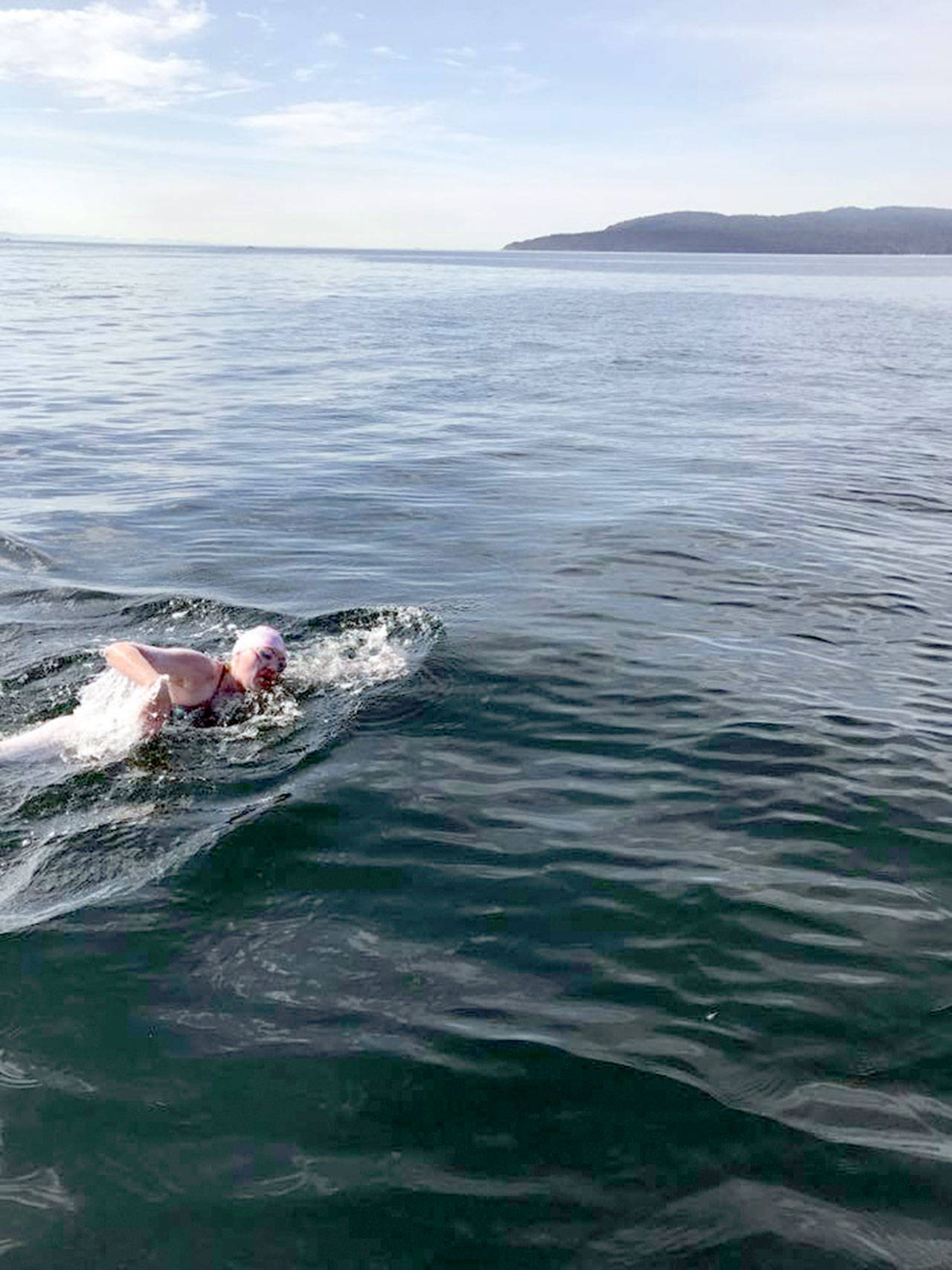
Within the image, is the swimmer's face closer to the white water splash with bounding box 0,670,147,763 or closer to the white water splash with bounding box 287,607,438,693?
the white water splash with bounding box 287,607,438,693

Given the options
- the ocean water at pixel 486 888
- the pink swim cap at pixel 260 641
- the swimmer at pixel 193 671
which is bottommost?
the ocean water at pixel 486 888

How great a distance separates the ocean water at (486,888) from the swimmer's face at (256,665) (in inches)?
9.8

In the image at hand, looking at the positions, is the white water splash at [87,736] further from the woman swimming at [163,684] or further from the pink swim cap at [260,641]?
the pink swim cap at [260,641]

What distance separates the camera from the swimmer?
8.71 m

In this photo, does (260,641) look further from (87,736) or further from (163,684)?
(87,736)

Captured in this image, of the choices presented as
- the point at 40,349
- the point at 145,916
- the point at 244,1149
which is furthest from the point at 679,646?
the point at 40,349

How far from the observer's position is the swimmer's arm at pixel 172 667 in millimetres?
8719

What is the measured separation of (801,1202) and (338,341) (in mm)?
43584

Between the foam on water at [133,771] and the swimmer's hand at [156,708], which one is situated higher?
the swimmer's hand at [156,708]

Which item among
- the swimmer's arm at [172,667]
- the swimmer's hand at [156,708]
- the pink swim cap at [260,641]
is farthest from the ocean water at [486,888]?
the pink swim cap at [260,641]

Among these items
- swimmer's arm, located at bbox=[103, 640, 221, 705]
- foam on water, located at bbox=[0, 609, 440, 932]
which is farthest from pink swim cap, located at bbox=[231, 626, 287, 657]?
foam on water, located at bbox=[0, 609, 440, 932]

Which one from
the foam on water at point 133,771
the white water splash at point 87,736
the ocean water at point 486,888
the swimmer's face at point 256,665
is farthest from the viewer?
the swimmer's face at point 256,665

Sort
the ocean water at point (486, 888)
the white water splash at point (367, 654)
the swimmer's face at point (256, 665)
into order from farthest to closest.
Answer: the white water splash at point (367, 654), the swimmer's face at point (256, 665), the ocean water at point (486, 888)

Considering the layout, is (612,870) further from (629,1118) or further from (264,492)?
(264,492)
